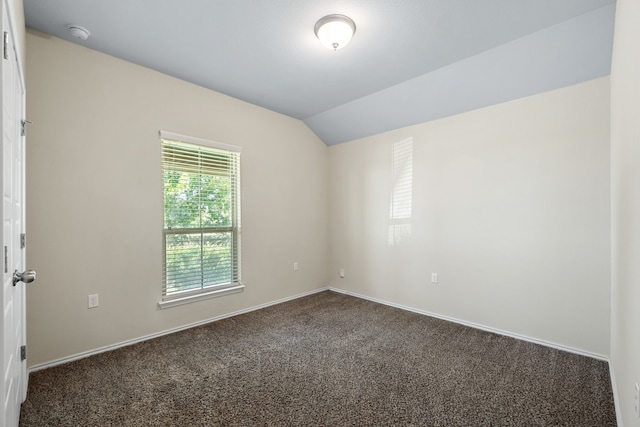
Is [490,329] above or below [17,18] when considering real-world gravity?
below

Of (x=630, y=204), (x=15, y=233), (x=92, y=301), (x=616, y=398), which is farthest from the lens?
(x=92, y=301)

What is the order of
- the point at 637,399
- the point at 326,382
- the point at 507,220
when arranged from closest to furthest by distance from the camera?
1. the point at 637,399
2. the point at 326,382
3. the point at 507,220

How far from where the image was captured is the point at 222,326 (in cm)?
325

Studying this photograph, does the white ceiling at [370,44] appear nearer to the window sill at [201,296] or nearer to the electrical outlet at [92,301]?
the electrical outlet at [92,301]

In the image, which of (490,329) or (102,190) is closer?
(102,190)

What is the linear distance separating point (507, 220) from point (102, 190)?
3771 mm

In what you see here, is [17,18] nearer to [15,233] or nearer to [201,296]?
[15,233]

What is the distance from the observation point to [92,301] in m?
2.60

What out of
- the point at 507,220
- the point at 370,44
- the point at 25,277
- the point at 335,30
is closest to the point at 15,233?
the point at 25,277

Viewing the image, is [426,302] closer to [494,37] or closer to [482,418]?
[482,418]

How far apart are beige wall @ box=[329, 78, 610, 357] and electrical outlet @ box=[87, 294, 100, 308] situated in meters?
3.06

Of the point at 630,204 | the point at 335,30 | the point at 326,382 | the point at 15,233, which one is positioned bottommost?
the point at 326,382

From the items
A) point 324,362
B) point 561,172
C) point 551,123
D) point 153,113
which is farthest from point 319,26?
point 324,362

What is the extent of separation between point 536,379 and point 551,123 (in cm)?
216
